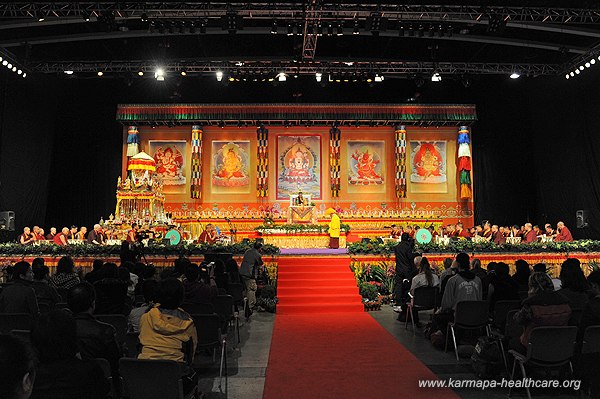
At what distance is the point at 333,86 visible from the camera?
16812mm

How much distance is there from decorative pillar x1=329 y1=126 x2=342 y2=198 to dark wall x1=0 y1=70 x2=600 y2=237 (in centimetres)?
132

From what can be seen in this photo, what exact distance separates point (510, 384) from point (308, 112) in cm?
1363

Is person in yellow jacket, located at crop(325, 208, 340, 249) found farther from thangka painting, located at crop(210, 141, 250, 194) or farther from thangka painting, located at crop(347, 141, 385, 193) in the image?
thangka painting, located at crop(210, 141, 250, 194)

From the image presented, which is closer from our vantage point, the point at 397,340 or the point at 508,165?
the point at 397,340

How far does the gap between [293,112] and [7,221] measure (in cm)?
945

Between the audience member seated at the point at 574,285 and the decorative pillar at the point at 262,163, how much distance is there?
1335 centimetres

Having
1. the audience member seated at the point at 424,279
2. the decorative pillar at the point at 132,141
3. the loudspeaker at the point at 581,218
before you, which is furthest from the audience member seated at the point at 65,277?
the loudspeaker at the point at 581,218

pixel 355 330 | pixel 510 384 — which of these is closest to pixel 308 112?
pixel 355 330

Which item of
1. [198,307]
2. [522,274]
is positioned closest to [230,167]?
[198,307]

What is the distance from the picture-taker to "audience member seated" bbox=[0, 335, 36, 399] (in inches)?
49.9

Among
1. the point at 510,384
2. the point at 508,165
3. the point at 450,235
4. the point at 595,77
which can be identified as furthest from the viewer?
the point at 508,165

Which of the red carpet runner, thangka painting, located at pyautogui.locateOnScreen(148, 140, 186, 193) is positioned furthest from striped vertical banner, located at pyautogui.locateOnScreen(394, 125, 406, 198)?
the red carpet runner

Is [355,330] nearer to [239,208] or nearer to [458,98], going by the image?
[239,208]

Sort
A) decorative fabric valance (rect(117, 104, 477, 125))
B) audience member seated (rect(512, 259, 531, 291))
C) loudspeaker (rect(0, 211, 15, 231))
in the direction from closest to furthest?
audience member seated (rect(512, 259, 531, 291)) → loudspeaker (rect(0, 211, 15, 231)) → decorative fabric valance (rect(117, 104, 477, 125))
